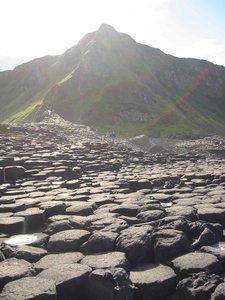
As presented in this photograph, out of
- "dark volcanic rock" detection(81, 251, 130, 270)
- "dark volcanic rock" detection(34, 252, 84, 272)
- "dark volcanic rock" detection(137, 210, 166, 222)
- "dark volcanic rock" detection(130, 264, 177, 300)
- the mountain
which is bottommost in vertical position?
"dark volcanic rock" detection(130, 264, 177, 300)

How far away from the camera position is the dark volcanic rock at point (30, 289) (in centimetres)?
418

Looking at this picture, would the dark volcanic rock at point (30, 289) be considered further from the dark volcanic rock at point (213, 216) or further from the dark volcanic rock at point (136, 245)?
the dark volcanic rock at point (213, 216)

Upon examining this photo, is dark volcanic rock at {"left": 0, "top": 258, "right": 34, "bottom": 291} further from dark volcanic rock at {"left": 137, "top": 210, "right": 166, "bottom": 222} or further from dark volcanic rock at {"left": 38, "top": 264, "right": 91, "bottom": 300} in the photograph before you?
dark volcanic rock at {"left": 137, "top": 210, "right": 166, "bottom": 222}

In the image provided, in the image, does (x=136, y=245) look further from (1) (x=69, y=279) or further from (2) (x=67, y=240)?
(1) (x=69, y=279)

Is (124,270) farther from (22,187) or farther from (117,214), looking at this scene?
(22,187)

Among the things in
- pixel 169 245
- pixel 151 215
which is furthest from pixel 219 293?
pixel 151 215

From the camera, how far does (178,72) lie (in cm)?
11250

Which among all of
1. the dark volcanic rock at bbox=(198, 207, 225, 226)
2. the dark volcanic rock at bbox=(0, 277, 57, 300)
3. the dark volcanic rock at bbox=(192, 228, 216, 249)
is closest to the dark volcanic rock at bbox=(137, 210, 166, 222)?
the dark volcanic rock at bbox=(198, 207, 225, 226)

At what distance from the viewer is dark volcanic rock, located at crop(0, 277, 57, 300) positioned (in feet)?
13.7

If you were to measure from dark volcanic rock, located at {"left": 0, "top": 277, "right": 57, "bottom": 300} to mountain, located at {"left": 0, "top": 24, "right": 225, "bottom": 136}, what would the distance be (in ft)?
178

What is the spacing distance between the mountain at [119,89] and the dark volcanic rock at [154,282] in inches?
2115

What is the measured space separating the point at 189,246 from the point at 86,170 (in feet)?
33.1

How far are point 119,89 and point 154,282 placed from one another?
80604 mm

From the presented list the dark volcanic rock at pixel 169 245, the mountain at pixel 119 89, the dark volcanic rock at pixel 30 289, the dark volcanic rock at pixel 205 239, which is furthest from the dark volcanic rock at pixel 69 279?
the mountain at pixel 119 89
